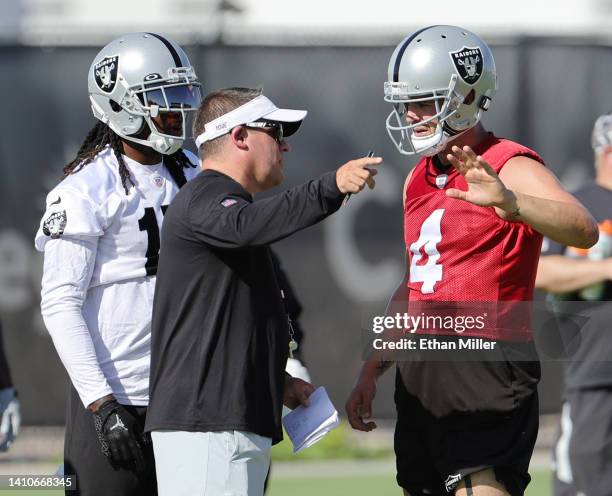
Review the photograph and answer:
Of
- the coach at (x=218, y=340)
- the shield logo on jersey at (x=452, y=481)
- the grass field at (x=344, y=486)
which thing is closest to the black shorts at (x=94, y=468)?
the coach at (x=218, y=340)

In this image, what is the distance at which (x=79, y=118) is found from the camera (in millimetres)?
8578

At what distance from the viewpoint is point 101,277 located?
→ 4.39m

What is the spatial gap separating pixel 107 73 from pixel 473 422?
178 centimetres

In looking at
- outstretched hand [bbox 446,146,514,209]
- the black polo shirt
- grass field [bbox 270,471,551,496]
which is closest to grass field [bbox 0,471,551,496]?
grass field [bbox 270,471,551,496]

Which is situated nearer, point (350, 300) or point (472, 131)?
point (472, 131)

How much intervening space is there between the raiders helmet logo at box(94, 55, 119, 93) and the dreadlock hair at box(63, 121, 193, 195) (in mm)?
155

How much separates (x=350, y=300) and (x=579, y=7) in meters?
5.66

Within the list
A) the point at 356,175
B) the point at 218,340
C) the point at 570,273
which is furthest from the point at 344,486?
the point at 356,175

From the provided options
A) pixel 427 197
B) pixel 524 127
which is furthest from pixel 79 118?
pixel 427 197

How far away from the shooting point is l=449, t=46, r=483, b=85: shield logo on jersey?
4.32 m

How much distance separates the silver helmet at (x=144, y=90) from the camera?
179 inches

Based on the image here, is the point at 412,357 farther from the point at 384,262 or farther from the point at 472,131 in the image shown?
the point at 384,262

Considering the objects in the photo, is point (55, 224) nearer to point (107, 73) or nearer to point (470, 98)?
point (107, 73)

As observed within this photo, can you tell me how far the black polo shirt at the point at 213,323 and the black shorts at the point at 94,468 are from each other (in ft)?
1.74
